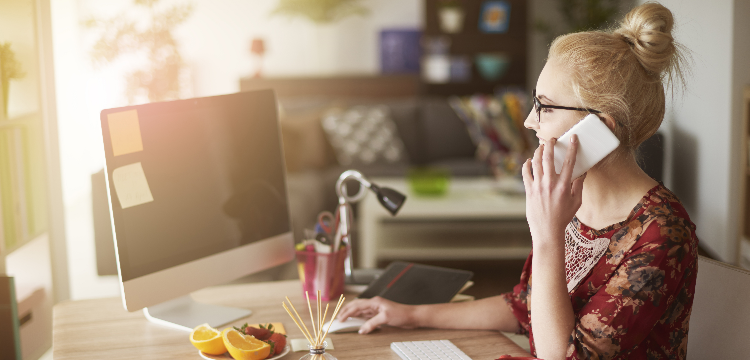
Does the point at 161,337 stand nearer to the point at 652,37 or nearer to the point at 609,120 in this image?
the point at 609,120

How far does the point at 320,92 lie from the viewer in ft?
17.4

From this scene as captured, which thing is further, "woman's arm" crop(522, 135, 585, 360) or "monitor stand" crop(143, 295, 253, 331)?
"monitor stand" crop(143, 295, 253, 331)

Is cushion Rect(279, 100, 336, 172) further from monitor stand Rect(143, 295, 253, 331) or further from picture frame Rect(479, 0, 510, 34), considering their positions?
monitor stand Rect(143, 295, 253, 331)

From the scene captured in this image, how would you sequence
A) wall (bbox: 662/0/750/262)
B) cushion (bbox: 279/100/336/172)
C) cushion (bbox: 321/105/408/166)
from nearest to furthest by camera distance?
wall (bbox: 662/0/750/262) < cushion (bbox: 279/100/336/172) < cushion (bbox: 321/105/408/166)

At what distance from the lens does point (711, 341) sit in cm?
107

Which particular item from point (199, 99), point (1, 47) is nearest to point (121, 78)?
point (1, 47)

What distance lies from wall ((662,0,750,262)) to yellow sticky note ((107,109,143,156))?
1.09m

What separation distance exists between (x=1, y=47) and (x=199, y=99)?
0.70 m

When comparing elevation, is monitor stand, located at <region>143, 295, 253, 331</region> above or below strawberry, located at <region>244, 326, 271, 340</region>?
below

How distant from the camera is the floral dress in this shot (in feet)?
3.00

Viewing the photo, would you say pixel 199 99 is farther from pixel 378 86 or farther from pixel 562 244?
pixel 378 86

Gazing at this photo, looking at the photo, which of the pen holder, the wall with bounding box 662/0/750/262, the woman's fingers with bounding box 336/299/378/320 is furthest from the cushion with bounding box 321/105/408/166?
the woman's fingers with bounding box 336/299/378/320

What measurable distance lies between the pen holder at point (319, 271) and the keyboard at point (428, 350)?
0.96 feet

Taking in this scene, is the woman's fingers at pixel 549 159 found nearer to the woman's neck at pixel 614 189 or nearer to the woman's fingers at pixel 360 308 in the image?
the woman's neck at pixel 614 189
